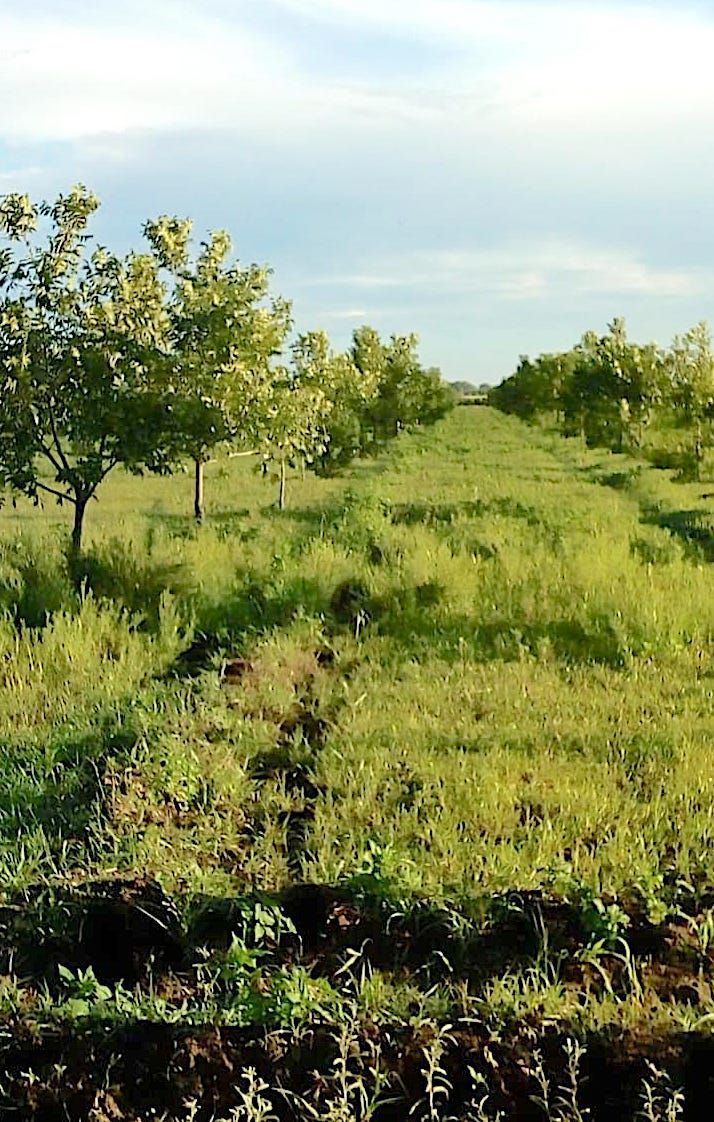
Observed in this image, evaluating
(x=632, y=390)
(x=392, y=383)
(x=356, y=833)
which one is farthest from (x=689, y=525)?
(x=392, y=383)

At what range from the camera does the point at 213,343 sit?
50.5ft

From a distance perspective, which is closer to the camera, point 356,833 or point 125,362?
point 356,833

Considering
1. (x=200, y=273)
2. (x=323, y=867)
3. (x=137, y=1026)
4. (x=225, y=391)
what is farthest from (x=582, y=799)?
(x=200, y=273)

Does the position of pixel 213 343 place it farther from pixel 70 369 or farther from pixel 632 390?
pixel 632 390

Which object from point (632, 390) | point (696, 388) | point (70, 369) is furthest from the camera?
point (632, 390)

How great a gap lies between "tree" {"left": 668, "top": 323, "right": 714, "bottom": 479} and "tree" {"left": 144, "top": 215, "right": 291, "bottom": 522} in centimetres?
1675

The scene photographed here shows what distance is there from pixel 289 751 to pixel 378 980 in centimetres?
289

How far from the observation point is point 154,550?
12.1m

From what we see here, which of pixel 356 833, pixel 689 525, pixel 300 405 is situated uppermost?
pixel 300 405

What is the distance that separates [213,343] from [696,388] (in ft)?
68.1

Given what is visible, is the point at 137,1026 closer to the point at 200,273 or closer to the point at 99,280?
the point at 99,280

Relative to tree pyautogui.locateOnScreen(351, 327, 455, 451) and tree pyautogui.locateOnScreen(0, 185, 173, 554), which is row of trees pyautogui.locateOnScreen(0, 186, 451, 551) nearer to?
tree pyautogui.locateOnScreen(0, 185, 173, 554)

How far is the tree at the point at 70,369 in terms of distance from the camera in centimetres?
1277

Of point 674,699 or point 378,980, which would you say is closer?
point 378,980
